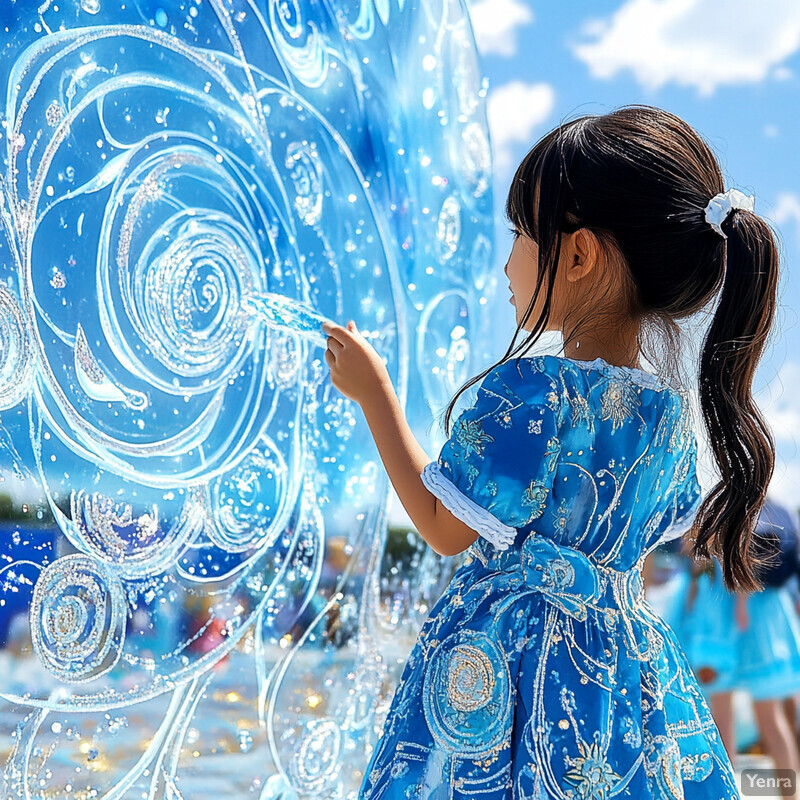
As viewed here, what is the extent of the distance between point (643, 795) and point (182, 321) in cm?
75

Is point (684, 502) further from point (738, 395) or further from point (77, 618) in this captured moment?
point (77, 618)

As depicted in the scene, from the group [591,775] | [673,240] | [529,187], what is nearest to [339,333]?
[529,187]

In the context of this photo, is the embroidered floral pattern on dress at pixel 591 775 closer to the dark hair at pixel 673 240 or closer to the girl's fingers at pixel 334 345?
the dark hair at pixel 673 240

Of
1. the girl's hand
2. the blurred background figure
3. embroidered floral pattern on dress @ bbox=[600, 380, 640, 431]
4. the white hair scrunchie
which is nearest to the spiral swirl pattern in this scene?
the girl's hand

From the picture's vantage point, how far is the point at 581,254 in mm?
944

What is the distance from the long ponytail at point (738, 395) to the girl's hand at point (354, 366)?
33 centimetres

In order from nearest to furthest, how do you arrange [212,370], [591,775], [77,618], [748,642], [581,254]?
[591,775] → [581,254] → [77,618] → [212,370] → [748,642]

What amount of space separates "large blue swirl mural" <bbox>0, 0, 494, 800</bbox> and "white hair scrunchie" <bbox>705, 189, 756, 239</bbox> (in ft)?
1.43

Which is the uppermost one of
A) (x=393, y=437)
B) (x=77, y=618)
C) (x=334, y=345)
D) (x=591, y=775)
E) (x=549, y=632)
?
(x=334, y=345)

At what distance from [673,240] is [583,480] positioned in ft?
0.81

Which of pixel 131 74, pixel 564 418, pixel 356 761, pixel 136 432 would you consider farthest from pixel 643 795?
pixel 131 74

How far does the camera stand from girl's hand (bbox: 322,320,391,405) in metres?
0.98

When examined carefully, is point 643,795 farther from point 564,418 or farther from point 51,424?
point 51,424

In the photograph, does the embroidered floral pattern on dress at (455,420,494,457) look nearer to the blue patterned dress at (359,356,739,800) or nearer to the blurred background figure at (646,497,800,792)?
the blue patterned dress at (359,356,739,800)
